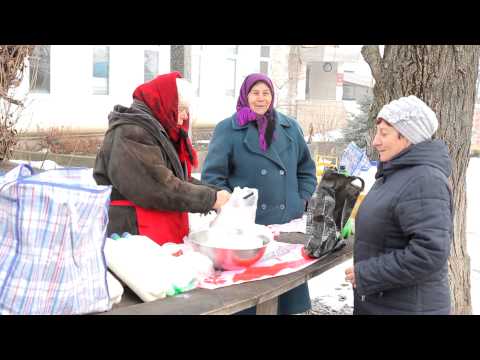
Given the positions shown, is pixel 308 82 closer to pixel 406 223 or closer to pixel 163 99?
pixel 163 99

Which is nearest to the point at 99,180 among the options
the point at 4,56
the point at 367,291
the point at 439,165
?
the point at 367,291

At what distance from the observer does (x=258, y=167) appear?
10.6 feet

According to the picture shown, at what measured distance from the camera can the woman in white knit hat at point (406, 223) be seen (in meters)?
1.88

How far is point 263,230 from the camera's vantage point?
254 centimetres

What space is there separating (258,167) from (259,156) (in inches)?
2.7

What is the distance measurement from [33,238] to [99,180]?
0.93 m

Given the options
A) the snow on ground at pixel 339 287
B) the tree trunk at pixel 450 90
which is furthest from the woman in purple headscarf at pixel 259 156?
the snow on ground at pixel 339 287

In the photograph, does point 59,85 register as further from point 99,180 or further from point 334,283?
point 99,180

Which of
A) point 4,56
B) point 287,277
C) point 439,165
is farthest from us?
point 4,56

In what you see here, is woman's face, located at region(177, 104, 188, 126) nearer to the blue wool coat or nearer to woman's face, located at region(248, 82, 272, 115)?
the blue wool coat

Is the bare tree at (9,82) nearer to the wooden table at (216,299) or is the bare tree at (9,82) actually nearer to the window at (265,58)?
the wooden table at (216,299)

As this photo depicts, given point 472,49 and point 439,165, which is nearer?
point 439,165
